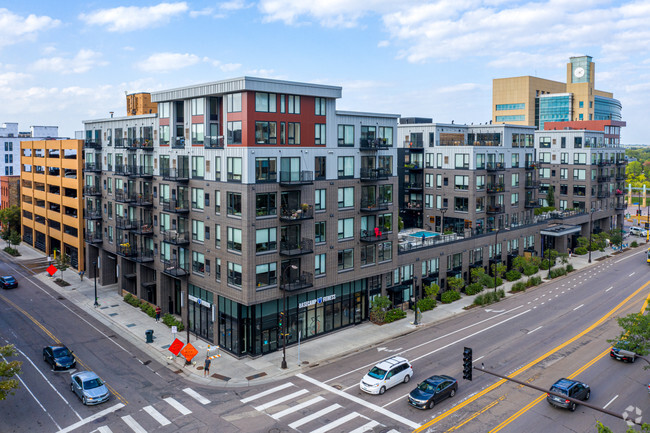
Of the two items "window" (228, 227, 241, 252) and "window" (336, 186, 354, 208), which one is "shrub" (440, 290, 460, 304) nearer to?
"window" (336, 186, 354, 208)

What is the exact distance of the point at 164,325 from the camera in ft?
160

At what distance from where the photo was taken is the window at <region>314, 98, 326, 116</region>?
145 feet

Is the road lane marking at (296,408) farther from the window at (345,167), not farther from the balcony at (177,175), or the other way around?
the balcony at (177,175)

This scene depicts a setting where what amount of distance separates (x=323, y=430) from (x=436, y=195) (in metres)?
46.7

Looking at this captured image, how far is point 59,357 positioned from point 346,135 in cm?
2960

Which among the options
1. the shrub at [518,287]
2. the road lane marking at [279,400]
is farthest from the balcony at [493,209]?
the road lane marking at [279,400]

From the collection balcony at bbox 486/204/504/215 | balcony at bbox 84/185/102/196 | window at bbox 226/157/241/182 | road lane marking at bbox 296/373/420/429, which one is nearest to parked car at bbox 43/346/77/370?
road lane marking at bbox 296/373/420/429

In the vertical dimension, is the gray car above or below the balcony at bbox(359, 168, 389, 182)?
below

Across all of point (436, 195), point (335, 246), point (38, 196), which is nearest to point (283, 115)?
point (335, 246)

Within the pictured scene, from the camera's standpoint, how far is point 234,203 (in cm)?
4094

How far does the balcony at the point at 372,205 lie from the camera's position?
157ft

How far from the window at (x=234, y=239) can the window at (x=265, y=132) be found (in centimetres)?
731

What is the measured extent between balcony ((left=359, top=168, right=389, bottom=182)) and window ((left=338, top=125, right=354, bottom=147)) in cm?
295

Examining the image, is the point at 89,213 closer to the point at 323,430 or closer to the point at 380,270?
the point at 380,270
